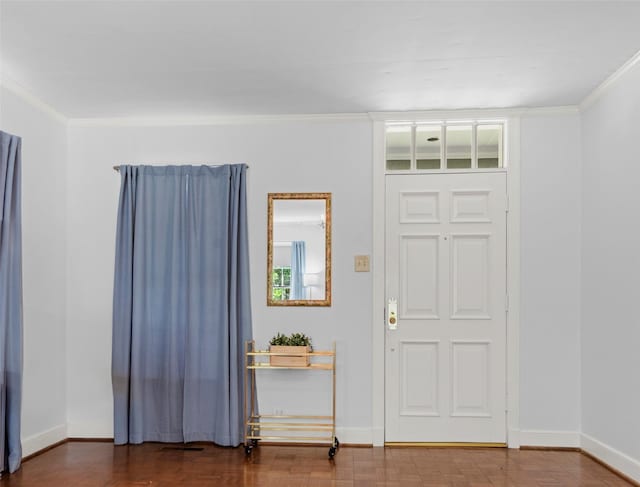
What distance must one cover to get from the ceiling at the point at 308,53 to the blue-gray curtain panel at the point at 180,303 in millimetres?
665

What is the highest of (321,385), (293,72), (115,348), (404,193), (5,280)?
(293,72)

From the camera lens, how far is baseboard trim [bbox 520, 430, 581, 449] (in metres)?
4.13

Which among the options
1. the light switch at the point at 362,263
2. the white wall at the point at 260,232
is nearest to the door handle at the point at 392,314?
the white wall at the point at 260,232

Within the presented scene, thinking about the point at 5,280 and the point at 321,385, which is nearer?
the point at 5,280

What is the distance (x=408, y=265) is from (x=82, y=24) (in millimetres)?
2776

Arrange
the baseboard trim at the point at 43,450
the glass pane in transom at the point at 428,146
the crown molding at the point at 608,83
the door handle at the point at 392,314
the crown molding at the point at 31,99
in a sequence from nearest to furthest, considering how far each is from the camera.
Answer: the crown molding at the point at 608,83, the crown molding at the point at 31,99, the baseboard trim at the point at 43,450, the door handle at the point at 392,314, the glass pane in transom at the point at 428,146

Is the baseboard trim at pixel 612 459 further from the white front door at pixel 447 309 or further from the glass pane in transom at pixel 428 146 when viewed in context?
the glass pane in transom at pixel 428 146

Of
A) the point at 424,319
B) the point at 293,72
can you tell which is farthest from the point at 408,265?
the point at 293,72

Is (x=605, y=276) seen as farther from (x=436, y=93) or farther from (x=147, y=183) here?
(x=147, y=183)

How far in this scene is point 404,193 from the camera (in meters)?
4.36

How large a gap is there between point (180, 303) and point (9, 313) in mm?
1194

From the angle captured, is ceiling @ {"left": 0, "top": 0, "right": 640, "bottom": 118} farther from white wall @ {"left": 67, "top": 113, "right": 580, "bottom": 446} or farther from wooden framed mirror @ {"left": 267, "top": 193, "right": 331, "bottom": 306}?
wooden framed mirror @ {"left": 267, "top": 193, "right": 331, "bottom": 306}

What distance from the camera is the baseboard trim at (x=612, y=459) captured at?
11.1ft

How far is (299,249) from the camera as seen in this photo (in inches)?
171
